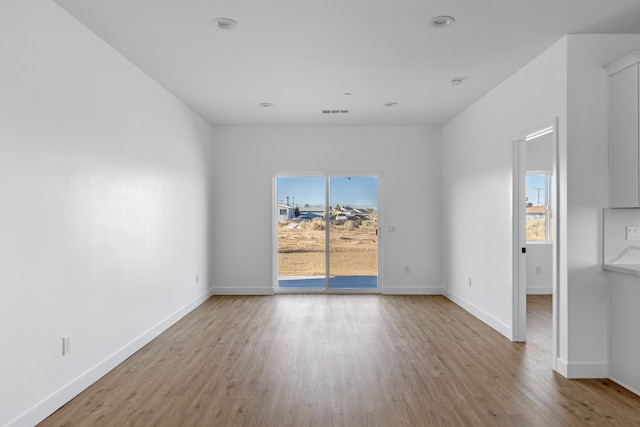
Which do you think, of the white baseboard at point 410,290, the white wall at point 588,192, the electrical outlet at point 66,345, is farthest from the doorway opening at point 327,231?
the electrical outlet at point 66,345

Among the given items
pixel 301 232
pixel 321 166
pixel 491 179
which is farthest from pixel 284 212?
pixel 491 179

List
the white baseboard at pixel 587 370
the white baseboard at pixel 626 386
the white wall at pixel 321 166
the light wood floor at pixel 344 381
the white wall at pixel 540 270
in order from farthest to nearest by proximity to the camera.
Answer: the white wall at pixel 321 166 → the white wall at pixel 540 270 → the white baseboard at pixel 587 370 → the white baseboard at pixel 626 386 → the light wood floor at pixel 344 381

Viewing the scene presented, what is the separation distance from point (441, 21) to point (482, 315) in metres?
3.47

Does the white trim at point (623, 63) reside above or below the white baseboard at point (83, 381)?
above

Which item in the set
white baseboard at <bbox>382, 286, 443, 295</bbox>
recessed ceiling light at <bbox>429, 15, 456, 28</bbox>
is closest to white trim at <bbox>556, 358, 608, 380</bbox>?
recessed ceiling light at <bbox>429, 15, 456, 28</bbox>

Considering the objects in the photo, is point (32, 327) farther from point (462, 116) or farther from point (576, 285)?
point (462, 116)

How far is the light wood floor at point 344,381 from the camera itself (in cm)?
261

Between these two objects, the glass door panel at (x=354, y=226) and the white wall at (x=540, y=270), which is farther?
the glass door panel at (x=354, y=226)

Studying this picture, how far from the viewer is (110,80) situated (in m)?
3.47

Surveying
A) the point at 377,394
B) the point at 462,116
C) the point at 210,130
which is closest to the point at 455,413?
the point at 377,394

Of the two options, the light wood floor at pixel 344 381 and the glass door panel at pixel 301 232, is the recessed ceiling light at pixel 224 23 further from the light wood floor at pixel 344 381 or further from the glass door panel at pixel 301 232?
the glass door panel at pixel 301 232

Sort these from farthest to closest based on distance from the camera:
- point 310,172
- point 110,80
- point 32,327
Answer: point 310,172
point 110,80
point 32,327

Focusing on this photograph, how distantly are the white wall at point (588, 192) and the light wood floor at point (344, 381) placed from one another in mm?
319

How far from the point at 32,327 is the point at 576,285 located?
12.7ft
